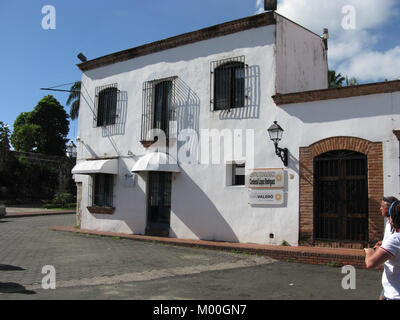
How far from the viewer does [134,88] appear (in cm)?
1445

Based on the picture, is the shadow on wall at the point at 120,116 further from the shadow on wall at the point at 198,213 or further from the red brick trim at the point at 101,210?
the shadow on wall at the point at 198,213

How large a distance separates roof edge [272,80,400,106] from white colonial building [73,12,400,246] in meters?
0.02

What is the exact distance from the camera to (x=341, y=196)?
9578 mm

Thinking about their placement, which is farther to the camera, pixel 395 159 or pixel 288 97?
pixel 288 97

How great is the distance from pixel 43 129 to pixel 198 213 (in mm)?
38500

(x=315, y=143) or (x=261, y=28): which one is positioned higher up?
(x=261, y=28)

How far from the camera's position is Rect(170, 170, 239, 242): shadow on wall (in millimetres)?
11578

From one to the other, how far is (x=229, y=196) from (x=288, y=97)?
130 inches

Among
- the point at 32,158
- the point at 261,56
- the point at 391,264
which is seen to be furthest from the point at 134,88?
the point at 32,158

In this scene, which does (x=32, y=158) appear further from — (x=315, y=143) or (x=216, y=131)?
(x=315, y=143)

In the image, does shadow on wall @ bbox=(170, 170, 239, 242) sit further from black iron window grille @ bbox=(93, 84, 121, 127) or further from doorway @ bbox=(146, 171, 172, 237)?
black iron window grille @ bbox=(93, 84, 121, 127)

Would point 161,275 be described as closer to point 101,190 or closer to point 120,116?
point 101,190

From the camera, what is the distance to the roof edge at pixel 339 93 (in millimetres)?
9031

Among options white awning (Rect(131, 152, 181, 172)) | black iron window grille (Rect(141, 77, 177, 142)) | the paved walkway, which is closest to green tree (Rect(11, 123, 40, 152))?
black iron window grille (Rect(141, 77, 177, 142))
